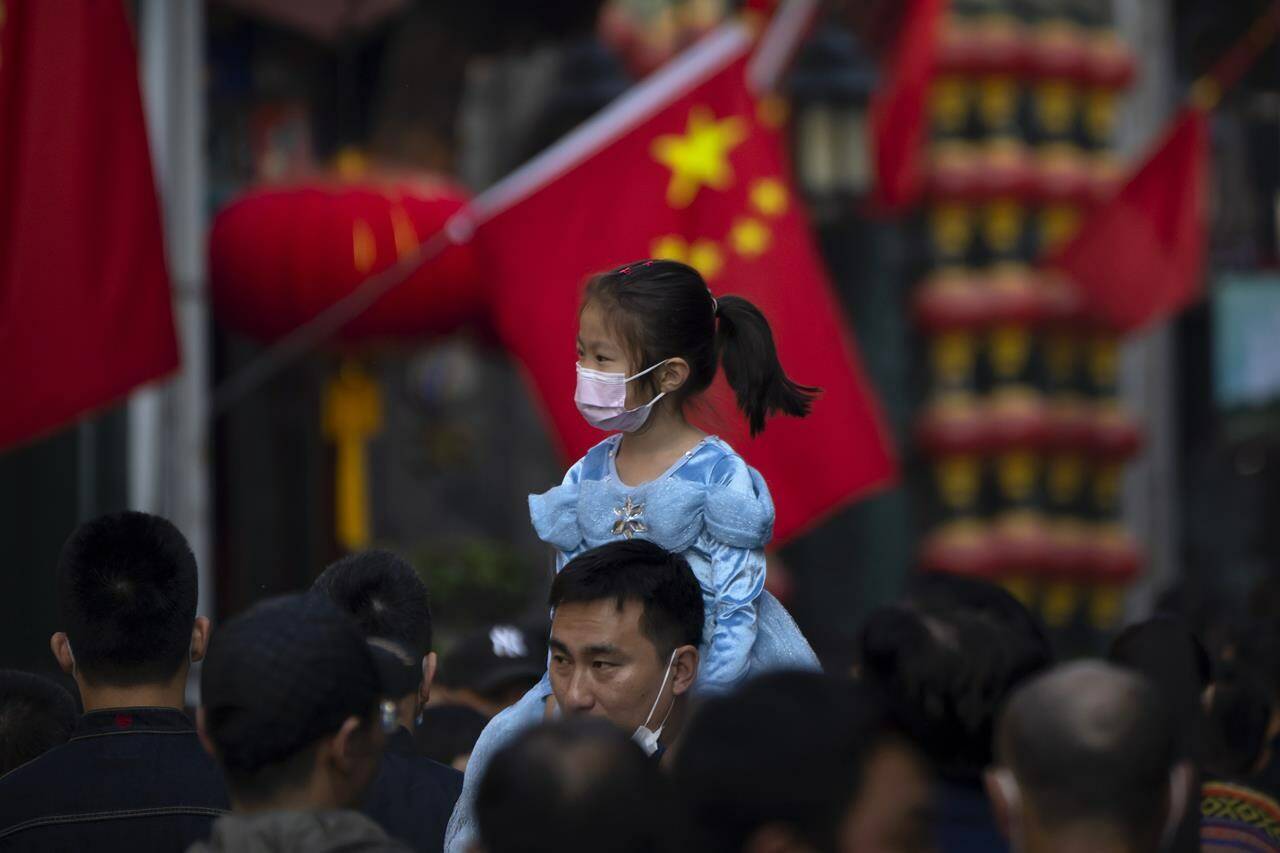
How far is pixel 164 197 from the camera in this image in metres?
9.66

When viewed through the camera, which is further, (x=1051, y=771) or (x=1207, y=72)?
(x=1207, y=72)

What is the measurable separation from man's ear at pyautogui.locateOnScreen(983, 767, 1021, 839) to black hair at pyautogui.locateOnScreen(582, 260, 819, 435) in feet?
4.88

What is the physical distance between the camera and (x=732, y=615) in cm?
418

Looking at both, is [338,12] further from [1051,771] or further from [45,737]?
[1051,771]

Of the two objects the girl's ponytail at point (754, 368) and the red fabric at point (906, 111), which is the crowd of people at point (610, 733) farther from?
the red fabric at point (906, 111)

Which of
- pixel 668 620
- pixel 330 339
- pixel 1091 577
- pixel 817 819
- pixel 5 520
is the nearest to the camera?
pixel 817 819

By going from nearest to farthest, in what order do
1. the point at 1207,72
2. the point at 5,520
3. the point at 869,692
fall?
the point at 869,692 < the point at 5,520 < the point at 1207,72

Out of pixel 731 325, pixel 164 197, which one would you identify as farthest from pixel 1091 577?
pixel 731 325

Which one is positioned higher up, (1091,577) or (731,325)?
(731,325)

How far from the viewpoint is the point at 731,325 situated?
459cm

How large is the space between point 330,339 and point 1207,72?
821 cm

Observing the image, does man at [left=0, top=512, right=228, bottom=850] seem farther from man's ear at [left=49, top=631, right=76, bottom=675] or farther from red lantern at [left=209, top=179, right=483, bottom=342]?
red lantern at [left=209, top=179, right=483, bottom=342]

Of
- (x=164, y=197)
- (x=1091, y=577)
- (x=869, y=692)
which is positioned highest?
(x=164, y=197)

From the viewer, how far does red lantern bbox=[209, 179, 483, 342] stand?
9812mm
